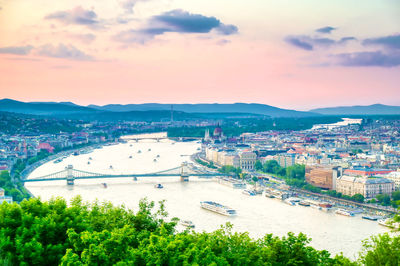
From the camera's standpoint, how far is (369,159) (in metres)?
24.4

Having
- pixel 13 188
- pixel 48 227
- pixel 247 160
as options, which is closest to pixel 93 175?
pixel 13 188

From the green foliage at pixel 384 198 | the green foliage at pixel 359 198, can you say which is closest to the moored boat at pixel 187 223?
the green foliage at pixel 359 198

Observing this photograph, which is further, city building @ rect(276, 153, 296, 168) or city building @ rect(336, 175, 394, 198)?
→ city building @ rect(276, 153, 296, 168)

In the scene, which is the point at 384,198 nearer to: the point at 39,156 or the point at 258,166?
the point at 258,166

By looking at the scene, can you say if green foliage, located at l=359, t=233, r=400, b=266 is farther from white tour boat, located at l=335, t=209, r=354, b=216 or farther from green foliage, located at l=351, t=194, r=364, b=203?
green foliage, located at l=351, t=194, r=364, b=203

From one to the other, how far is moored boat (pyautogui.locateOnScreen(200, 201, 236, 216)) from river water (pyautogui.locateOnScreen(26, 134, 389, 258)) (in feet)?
0.52

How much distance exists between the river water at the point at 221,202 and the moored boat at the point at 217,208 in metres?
0.16

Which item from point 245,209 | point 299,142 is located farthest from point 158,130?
point 245,209

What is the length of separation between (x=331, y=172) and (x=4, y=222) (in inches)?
581

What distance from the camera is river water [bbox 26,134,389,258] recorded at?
11.3 metres

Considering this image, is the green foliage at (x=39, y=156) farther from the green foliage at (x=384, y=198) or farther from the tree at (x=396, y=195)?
the tree at (x=396, y=195)

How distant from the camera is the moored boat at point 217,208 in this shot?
1314 cm

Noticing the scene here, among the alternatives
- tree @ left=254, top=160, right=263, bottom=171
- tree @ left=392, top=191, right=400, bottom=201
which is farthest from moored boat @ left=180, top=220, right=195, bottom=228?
tree @ left=254, top=160, right=263, bottom=171

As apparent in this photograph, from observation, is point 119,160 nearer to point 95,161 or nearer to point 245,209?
point 95,161
